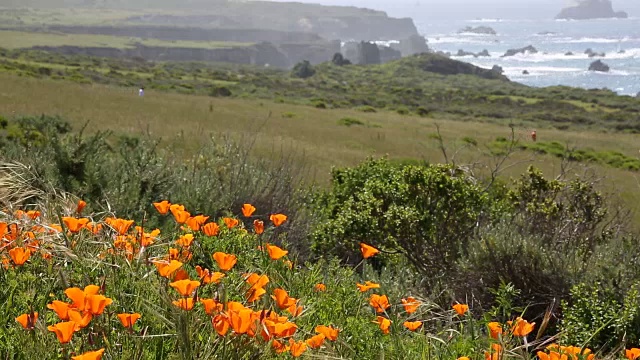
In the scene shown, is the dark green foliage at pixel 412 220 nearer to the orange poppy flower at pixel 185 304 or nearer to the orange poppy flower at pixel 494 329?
the orange poppy flower at pixel 494 329

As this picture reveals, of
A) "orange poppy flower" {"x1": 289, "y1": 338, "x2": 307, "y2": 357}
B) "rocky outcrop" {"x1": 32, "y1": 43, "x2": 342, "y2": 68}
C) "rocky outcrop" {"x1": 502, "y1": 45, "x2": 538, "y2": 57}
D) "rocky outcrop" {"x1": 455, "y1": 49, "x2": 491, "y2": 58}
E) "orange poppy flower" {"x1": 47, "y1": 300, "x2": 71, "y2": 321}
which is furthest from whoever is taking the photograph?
"rocky outcrop" {"x1": 455, "y1": 49, "x2": 491, "y2": 58}

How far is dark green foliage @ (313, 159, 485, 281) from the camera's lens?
6.23 meters

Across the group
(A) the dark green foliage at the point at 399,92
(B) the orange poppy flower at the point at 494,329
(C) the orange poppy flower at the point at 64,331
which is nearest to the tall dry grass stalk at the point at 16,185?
(C) the orange poppy flower at the point at 64,331

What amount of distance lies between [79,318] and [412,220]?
4.46m

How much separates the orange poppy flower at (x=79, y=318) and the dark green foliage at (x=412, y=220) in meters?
4.30

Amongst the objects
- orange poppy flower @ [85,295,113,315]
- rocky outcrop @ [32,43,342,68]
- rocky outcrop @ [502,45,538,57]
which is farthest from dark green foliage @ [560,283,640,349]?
rocky outcrop @ [502,45,538,57]

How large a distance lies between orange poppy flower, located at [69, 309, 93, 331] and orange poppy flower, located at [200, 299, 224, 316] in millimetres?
362

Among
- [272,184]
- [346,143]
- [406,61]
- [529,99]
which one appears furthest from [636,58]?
[272,184]

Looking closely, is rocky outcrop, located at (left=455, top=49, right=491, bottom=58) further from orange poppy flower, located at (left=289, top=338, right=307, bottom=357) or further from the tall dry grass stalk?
orange poppy flower, located at (left=289, top=338, right=307, bottom=357)

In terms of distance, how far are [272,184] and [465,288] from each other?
3.01 m

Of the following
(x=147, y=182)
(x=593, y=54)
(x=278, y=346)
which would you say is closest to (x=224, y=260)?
(x=278, y=346)

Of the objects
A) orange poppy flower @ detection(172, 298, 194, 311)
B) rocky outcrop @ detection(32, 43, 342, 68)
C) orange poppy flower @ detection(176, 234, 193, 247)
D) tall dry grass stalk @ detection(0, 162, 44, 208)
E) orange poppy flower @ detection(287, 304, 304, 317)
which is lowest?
rocky outcrop @ detection(32, 43, 342, 68)

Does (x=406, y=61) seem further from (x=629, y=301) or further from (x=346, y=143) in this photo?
(x=629, y=301)

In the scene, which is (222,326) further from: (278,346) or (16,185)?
(16,185)
